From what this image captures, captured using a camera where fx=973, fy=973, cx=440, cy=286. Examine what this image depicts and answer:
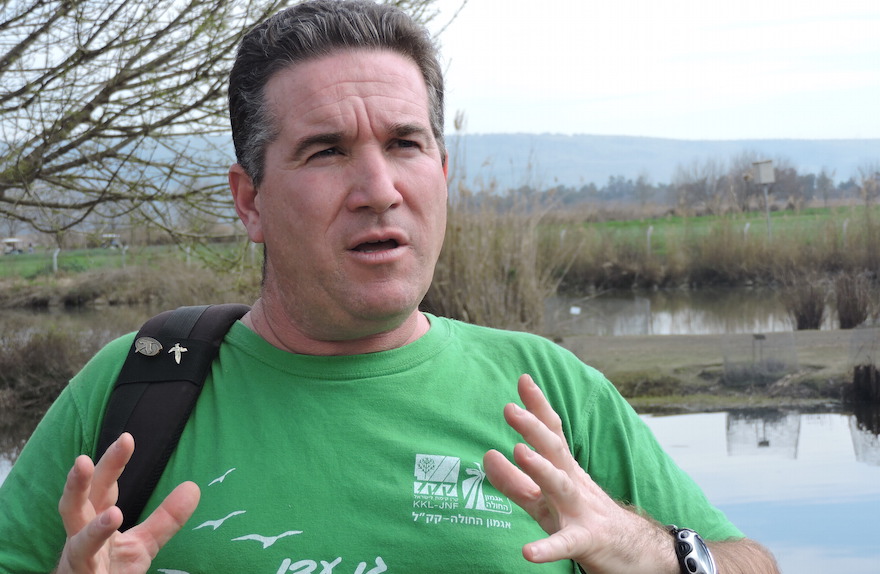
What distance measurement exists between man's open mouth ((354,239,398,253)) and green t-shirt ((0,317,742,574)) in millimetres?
208

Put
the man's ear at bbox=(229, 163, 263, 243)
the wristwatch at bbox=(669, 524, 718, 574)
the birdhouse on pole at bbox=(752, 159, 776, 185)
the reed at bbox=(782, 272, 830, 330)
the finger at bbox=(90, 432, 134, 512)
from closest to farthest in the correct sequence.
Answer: the finger at bbox=(90, 432, 134, 512) < the wristwatch at bbox=(669, 524, 718, 574) < the man's ear at bbox=(229, 163, 263, 243) < the reed at bbox=(782, 272, 830, 330) < the birdhouse on pole at bbox=(752, 159, 776, 185)

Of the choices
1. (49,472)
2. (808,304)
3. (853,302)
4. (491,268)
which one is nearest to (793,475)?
(491,268)

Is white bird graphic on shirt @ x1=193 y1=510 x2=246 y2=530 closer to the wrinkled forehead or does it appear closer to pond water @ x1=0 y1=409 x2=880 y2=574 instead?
the wrinkled forehead

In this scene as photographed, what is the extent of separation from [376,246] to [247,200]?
364 mm

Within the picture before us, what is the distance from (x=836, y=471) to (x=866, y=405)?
1.43 m

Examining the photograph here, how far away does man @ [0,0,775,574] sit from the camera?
1659mm

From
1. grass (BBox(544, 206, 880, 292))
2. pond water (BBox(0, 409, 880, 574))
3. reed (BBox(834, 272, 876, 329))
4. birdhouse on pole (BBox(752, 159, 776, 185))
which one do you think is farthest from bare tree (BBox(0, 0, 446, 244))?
birdhouse on pole (BBox(752, 159, 776, 185))

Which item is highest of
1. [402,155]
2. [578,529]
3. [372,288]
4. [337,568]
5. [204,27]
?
[204,27]

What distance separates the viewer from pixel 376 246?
1.81 m

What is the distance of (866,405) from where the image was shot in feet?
23.7

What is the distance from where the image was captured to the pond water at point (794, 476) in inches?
196

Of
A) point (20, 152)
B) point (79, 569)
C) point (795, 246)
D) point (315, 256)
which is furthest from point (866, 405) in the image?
point (795, 246)

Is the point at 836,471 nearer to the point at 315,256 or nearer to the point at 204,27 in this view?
the point at 204,27

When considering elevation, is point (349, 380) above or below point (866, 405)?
above
